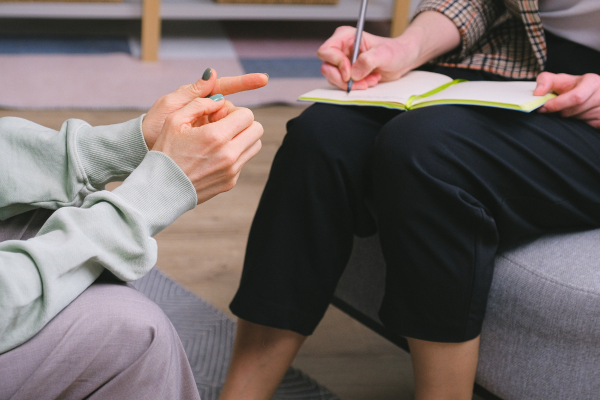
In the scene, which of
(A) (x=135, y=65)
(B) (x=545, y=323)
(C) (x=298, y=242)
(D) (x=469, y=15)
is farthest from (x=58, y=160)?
(A) (x=135, y=65)

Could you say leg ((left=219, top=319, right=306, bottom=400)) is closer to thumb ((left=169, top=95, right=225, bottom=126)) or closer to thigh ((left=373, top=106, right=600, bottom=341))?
thigh ((left=373, top=106, right=600, bottom=341))

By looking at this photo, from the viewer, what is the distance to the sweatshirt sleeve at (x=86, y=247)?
47cm

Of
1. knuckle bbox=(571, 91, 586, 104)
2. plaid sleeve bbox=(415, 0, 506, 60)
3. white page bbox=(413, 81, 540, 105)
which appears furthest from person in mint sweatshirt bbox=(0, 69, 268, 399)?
plaid sleeve bbox=(415, 0, 506, 60)

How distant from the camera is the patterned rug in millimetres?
1938

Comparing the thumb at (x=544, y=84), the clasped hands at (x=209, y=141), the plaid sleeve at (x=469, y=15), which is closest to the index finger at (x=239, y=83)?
the clasped hands at (x=209, y=141)

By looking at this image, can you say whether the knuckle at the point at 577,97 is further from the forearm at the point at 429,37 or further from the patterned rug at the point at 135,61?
the patterned rug at the point at 135,61

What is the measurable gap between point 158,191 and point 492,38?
71 centimetres

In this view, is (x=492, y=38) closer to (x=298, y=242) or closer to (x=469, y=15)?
(x=469, y=15)

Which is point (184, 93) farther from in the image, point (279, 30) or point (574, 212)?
point (279, 30)

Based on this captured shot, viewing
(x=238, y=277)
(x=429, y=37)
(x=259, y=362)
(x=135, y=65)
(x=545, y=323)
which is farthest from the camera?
(x=135, y=65)

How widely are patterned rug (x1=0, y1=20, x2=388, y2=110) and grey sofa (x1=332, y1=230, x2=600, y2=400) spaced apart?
4.47 feet

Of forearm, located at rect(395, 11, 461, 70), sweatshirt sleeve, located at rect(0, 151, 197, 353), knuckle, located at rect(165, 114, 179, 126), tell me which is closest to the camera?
sweatshirt sleeve, located at rect(0, 151, 197, 353)

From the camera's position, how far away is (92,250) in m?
0.49

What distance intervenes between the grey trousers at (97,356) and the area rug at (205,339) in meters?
0.46
